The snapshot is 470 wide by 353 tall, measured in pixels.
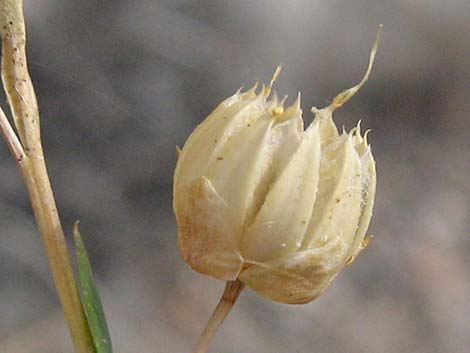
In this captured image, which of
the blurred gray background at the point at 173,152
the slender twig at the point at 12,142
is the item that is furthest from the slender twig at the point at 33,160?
the blurred gray background at the point at 173,152

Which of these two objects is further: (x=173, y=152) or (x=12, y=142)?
(x=173, y=152)

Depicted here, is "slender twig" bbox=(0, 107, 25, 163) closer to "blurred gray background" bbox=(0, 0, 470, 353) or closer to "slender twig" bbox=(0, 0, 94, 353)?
"slender twig" bbox=(0, 0, 94, 353)

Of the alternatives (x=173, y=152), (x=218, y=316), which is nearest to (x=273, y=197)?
(x=218, y=316)

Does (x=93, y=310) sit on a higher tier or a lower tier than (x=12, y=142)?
lower

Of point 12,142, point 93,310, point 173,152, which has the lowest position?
point 173,152

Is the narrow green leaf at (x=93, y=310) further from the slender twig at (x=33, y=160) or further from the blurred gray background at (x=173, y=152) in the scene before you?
the blurred gray background at (x=173, y=152)

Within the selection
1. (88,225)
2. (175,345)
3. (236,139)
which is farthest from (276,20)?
(236,139)

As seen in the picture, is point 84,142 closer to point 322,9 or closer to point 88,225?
point 88,225

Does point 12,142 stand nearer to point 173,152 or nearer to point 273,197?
point 273,197
